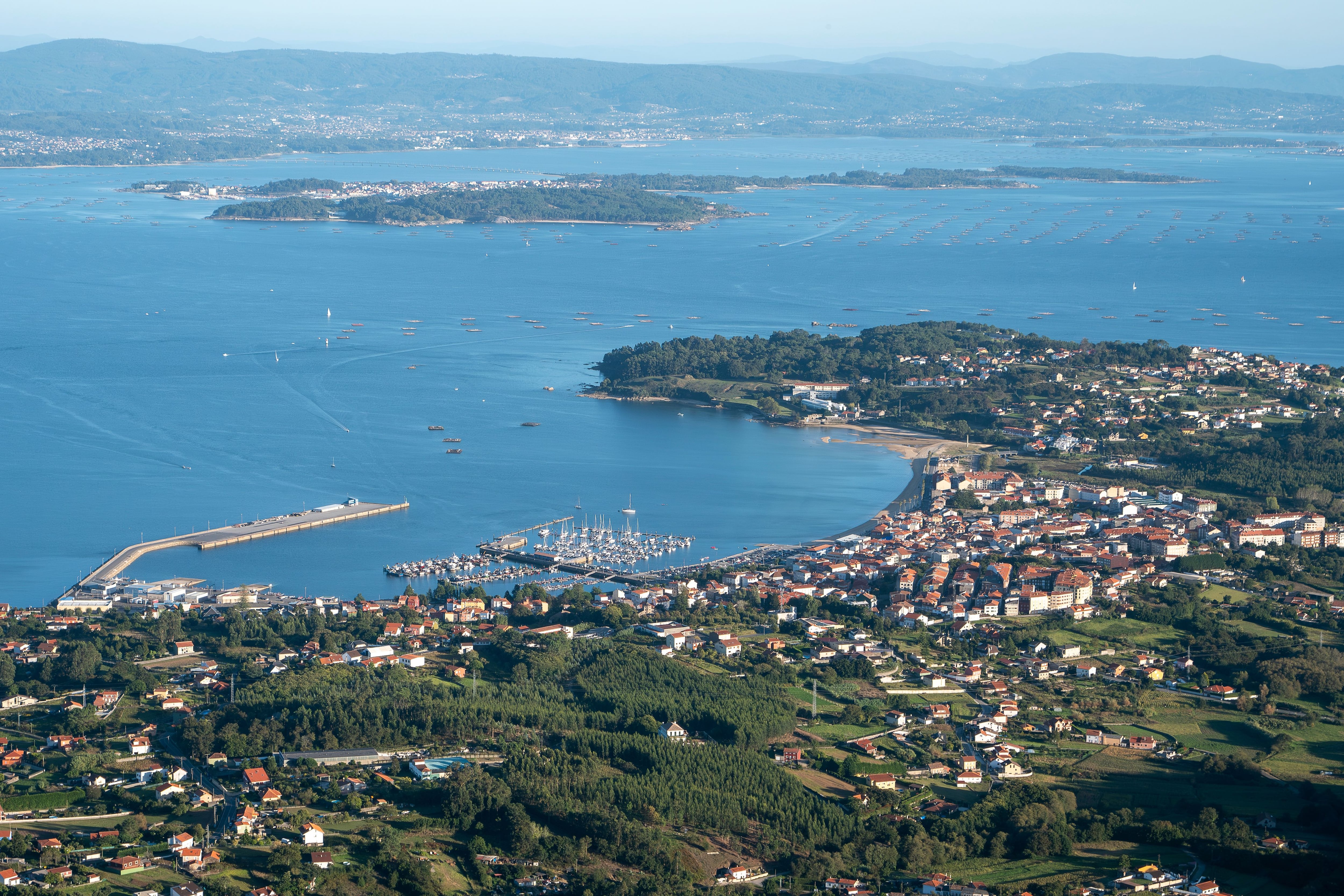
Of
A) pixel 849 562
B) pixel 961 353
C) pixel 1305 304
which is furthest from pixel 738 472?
pixel 1305 304

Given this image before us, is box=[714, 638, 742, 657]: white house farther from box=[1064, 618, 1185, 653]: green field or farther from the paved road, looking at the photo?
the paved road

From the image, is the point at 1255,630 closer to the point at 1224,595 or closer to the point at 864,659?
the point at 1224,595

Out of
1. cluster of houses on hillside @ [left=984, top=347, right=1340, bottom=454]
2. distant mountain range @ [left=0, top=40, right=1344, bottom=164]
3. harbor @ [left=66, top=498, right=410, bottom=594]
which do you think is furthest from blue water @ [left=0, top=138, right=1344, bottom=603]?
distant mountain range @ [left=0, top=40, right=1344, bottom=164]

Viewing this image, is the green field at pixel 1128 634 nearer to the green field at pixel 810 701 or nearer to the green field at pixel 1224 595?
the green field at pixel 1224 595

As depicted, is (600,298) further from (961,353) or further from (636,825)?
(636,825)

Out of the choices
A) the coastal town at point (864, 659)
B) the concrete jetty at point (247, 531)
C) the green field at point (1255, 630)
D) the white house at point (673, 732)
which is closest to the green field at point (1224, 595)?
the coastal town at point (864, 659)

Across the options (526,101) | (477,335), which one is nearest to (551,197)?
A: (477,335)
